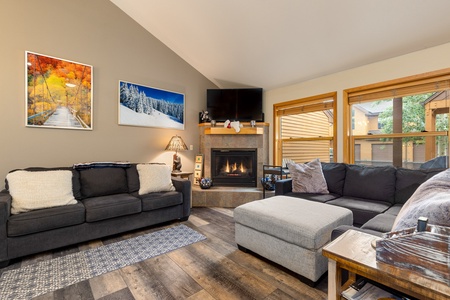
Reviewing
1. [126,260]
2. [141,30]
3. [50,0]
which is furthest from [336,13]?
[50,0]

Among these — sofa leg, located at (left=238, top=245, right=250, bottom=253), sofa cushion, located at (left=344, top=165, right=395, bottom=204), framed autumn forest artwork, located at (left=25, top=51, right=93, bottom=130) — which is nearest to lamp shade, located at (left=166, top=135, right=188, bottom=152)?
framed autumn forest artwork, located at (left=25, top=51, right=93, bottom=130)

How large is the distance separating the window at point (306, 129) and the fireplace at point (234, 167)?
0.57 m

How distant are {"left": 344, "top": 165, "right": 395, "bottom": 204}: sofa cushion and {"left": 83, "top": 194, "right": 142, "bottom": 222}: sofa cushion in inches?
109

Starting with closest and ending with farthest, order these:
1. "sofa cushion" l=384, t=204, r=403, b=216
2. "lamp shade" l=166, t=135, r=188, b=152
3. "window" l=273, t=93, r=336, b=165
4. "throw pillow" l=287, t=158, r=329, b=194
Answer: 1. "sofa cushion" l=384, t=204, r=403, b=216
2. "throw pillow" l=287, t=158, r=329, b=194
3. "window" l=273, t=93, r=336, b=165
4. "lamp shade" l=166, t=135, r=188, b=152

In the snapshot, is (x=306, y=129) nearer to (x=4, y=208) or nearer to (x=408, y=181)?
(x=408, y=181)

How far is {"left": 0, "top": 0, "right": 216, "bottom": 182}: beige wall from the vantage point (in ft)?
8.58

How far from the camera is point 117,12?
3385 mm

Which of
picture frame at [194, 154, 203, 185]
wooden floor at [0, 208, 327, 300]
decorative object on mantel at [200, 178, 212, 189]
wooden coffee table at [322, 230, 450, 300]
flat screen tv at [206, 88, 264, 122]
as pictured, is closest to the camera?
wooden coffee table at [322, 230, 450, 300]

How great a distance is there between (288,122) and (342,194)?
1.87 m

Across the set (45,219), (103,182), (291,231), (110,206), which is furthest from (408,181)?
(45,219)

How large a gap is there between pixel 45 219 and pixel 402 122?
4.49 metres

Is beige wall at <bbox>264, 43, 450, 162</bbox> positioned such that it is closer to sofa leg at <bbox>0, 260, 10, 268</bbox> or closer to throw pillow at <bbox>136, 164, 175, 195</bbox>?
throw pillow at <bbox>136, 164, 175, 195</bbox>

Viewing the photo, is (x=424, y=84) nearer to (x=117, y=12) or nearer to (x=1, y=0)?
(x=117, y=12)

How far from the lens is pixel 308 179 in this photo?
2.97m
